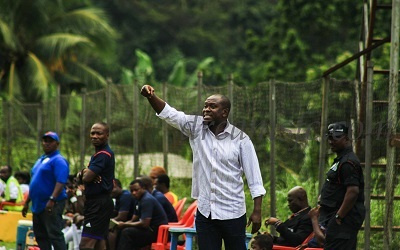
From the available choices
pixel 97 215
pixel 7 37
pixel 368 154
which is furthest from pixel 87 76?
pixel 368 154

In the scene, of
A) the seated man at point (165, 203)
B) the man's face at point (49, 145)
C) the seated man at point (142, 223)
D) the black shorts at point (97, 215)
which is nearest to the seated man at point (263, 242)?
the black shorts at point (97, 215)

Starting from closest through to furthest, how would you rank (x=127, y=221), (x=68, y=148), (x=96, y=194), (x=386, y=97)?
1. (x=96, y=194)
2. (x=386, y=97)
3. (x=127, y=221)
4. (x=68, y=148)

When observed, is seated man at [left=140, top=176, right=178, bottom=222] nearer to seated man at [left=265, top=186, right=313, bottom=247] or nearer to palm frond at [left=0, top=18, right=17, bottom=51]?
seated man at [left=265, top=186, right=313, bottom=247]

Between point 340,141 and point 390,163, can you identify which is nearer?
point 340,141

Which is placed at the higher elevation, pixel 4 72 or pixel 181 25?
pixel 181 25

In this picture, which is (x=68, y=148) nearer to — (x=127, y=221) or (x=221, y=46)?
(x=127, y=221)

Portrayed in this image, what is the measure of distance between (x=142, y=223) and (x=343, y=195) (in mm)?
4103

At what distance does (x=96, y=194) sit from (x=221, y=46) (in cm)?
3726

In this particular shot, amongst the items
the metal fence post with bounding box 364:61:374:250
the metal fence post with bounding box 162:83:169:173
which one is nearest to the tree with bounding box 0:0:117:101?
the metal fence post with bounding box 162:83:169:173

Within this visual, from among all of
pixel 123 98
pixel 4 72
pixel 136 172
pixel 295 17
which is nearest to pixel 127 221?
pixel 136 172

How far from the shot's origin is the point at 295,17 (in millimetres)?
32219

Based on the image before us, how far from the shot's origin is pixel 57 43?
30.4m

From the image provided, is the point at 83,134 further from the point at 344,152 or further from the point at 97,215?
the point at 344,152

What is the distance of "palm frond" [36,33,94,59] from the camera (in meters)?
30.3
